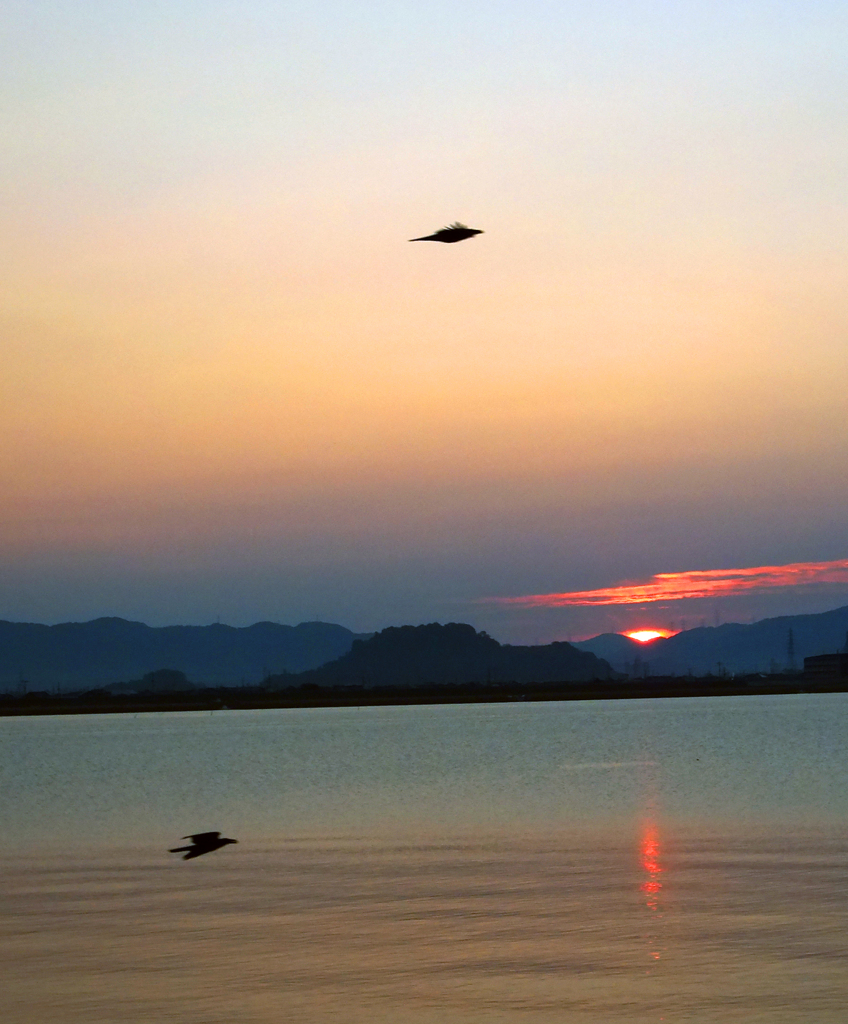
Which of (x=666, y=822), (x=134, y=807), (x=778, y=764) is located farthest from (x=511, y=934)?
(x=778, y=764)

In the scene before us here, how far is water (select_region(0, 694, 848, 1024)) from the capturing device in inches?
803

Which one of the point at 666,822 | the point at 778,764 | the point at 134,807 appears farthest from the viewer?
the point at 778,764

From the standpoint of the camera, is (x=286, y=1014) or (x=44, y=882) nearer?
(x=286, y=1014)

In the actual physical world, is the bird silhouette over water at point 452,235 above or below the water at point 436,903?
above

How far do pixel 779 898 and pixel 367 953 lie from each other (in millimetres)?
8231

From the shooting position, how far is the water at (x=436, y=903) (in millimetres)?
20406

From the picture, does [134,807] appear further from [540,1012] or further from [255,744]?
[255,744]

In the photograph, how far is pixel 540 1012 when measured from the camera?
1947cm

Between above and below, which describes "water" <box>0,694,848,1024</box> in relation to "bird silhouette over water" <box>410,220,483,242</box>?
below

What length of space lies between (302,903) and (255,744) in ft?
320

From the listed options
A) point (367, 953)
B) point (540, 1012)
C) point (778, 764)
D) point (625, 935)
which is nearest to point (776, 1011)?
point (540, 1012)

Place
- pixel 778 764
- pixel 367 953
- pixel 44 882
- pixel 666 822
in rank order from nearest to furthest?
pixel 367 953 < pixel 44 882 < pixel 666 822 < pixel 778 764

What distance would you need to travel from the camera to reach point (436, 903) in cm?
2759

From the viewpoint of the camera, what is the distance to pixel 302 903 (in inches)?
1102
